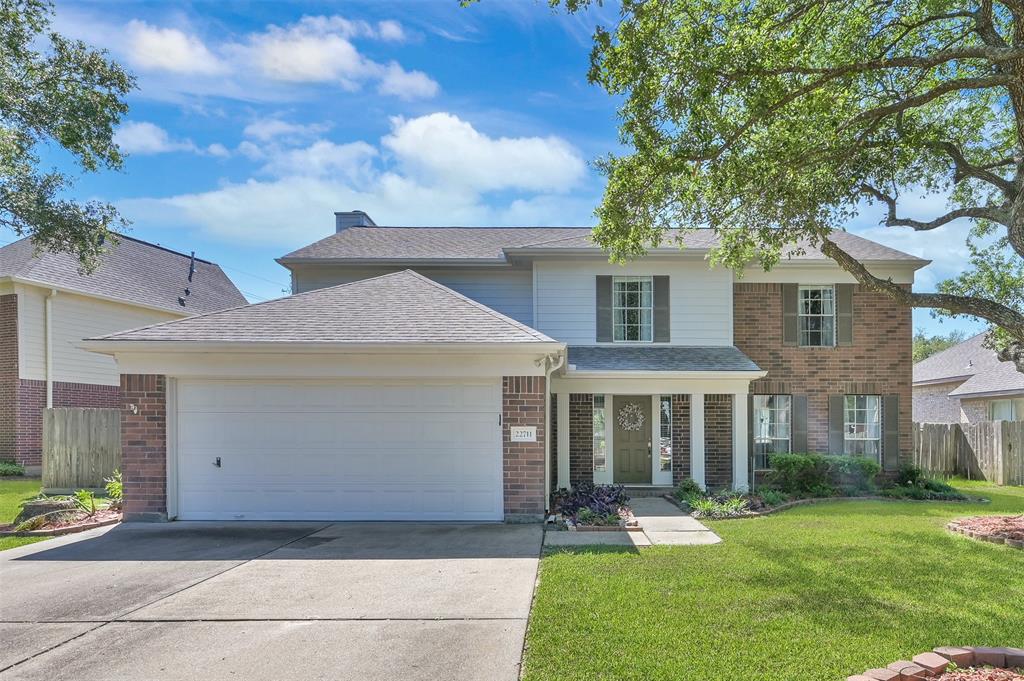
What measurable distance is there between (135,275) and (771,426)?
20111 mm

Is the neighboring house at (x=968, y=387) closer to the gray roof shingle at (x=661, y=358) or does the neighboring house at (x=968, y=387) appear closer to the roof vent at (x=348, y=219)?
the gray roof shingle at (x=661, y=358)

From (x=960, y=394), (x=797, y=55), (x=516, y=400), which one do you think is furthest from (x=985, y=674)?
(x=960, y=394)

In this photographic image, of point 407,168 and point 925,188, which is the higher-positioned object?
point 407,168

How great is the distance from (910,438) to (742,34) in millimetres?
10973

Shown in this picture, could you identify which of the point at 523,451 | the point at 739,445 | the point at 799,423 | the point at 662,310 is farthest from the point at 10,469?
the point at 799,423

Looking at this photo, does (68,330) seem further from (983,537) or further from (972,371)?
(972,371)

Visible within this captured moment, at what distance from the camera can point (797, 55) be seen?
7996 mm

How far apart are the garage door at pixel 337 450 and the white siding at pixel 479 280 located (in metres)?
5.41

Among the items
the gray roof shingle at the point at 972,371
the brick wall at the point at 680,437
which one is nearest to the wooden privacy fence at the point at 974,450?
the gray roof shingle at the point at 972,371

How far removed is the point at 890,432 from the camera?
14078 mm

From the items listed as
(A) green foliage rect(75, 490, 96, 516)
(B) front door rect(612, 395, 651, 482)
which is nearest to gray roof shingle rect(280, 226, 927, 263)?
(B) front door rect(612, 395, 651, 482)

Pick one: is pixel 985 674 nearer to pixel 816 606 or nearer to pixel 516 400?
pixel 816 606

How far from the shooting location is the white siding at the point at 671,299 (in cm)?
1384

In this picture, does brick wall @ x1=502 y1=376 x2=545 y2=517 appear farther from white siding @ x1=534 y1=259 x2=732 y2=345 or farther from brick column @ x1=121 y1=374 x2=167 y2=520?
brick column @ x1=121 y1=374 x2=167 y2=520
